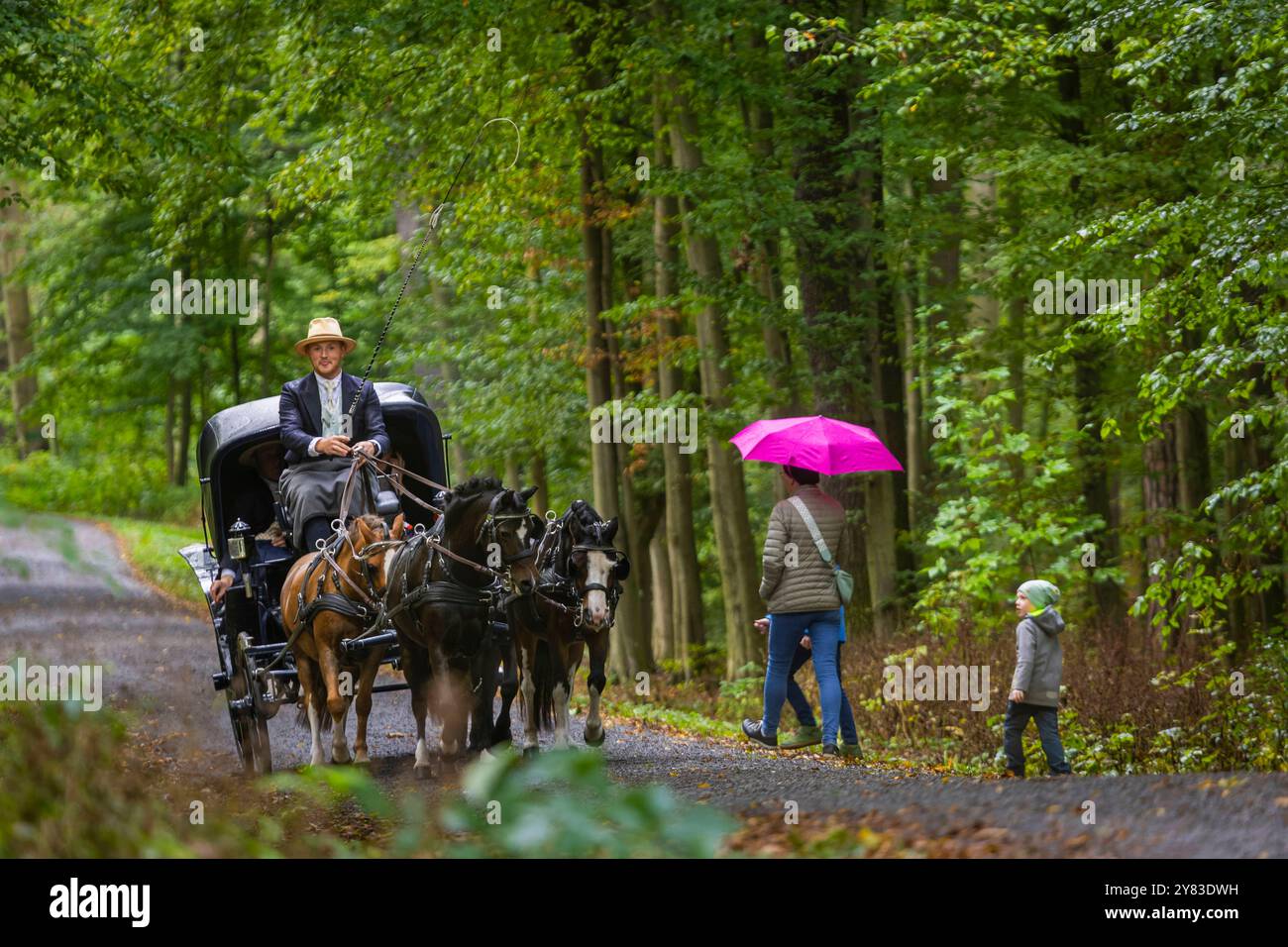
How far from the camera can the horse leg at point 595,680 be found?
459 inches

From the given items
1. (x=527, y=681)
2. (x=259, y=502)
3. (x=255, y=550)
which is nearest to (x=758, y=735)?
(x=527, y=681)

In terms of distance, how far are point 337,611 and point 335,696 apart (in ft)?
2.01

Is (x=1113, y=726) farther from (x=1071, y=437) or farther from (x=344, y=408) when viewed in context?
(x=344, y=408)

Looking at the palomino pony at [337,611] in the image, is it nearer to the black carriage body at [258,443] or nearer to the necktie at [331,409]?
the necktie at [331,409]

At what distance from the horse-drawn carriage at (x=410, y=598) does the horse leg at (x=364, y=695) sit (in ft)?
0.04

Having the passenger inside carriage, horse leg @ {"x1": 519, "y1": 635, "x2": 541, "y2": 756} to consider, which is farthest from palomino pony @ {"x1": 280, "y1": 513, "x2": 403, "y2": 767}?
horse leg @ {"x1": 519, "y1": 635, "x2": 541, "y2": 756}

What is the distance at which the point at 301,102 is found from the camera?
19.8 metres

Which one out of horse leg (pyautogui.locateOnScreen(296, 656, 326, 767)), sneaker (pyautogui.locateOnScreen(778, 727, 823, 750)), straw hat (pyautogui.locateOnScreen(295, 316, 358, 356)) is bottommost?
sneaker (pyautogui.locateOnScreen(778, 727, 823, 750))

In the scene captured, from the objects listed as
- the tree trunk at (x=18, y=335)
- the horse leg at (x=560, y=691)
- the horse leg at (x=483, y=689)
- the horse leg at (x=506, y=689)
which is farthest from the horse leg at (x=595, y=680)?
the tree trunk at (x=18, y=335)

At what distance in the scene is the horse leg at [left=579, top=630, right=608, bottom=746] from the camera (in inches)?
459

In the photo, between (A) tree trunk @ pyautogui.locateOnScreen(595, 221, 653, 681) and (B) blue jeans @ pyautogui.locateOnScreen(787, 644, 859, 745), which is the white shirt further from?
(A) tree trunk @ pyautogui.locateOnScreen(595, 221, 653, 681)

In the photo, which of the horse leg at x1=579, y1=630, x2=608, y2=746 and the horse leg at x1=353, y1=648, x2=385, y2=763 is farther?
the horse leg at x1=579, y1=630, x2=608, y2=746

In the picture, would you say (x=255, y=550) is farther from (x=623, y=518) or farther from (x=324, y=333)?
(x=623, y=518)
